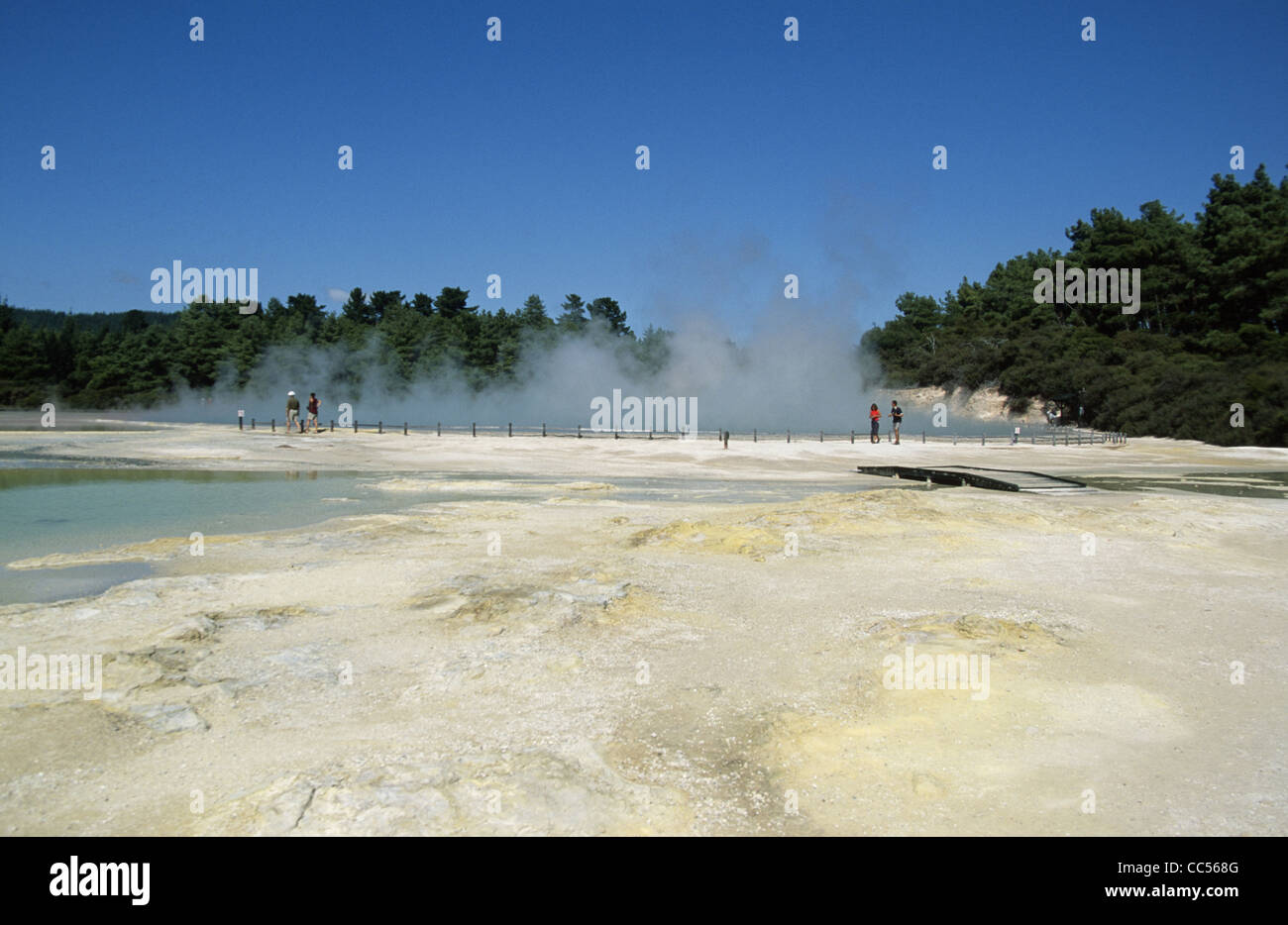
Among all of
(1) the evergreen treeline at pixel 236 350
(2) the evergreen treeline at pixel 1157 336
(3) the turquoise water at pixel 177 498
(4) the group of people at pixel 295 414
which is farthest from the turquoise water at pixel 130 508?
(1) the evergreen treeline at pixel 236 350

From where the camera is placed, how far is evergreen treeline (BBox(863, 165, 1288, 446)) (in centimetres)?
4491

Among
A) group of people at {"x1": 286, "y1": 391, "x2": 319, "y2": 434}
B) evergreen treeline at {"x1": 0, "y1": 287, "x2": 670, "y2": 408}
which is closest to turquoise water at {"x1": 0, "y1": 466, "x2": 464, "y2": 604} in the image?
group of people at {"x1": 286, "y1": 391, "x2": 319, "y2": 434}

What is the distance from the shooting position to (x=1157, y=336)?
63.2 meters

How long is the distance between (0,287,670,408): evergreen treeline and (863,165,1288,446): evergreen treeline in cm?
3195

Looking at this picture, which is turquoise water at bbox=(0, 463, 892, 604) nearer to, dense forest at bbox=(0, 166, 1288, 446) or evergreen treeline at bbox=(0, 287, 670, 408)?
dense forest at bbox=(0, 166, 1288, 446)

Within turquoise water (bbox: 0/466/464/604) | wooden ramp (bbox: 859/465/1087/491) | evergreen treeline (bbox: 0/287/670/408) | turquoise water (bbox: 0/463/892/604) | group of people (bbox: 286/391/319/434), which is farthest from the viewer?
evergreen treeline (bbox: 0/287/670/408)

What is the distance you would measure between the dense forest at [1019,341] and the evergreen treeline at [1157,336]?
0.13 meters

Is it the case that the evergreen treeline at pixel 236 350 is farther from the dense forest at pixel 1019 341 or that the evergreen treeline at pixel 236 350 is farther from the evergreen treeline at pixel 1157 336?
the evergreen treeline at pixel 1157 336

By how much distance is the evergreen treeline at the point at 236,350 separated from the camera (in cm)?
7894

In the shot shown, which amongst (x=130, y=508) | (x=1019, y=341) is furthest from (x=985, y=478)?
(x=1019, y=341)

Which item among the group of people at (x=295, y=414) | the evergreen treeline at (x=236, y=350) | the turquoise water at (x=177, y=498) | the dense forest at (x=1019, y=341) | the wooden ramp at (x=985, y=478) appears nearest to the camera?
the turquoise water at (x=177, y=498)

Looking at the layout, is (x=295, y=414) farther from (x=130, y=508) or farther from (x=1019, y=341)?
(x=1019, y=341)

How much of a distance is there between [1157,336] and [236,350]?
75573 mm
